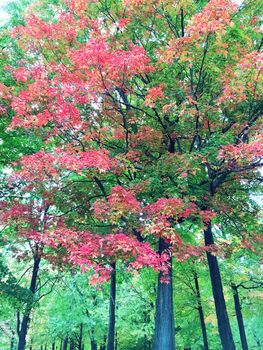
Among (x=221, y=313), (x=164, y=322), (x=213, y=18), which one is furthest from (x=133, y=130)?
(x=221, y=313)

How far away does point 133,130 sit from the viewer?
965cm

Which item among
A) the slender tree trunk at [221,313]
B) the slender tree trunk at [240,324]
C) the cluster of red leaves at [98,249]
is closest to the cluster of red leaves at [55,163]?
the cluster of red leaves at [98,249]

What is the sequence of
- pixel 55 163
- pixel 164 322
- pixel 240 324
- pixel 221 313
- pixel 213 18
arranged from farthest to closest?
pixel 240 324 → pixel 221 313 → pixel 164 322 → pixel 55 163 → pixel 213 18

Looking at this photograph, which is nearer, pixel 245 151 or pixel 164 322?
pixel 245 151

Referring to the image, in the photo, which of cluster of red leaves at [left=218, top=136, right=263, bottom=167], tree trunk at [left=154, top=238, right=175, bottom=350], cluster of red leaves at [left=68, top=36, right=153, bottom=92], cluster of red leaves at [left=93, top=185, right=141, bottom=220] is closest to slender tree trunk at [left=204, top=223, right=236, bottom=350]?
tree trunk at [left=154, top=238, right=175, bottom=350]

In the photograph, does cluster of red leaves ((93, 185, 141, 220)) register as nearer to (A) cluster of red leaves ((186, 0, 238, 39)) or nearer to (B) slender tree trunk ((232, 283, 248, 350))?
(A) cluster of red leaves ((186, 0, 238, 39))

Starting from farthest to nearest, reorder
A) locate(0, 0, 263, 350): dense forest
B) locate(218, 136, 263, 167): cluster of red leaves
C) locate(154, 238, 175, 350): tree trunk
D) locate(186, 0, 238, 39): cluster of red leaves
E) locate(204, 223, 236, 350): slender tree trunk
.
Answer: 1. locate(204, 223, 236, 350): slender tree trunk
2. locate(154, 238, 175, 350): tree trunk
3. locate(0, 0, 263, 350): dense forest
4. locate(218, 136, 263, 167): cluster of red leaves
5. locate(186, 0, 238, 39): cluster of red leaves

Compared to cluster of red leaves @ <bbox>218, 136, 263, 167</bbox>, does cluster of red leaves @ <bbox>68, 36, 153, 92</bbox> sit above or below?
above

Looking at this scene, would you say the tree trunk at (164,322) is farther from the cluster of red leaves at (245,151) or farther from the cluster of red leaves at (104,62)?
the cluster of red leaves at (104,62)

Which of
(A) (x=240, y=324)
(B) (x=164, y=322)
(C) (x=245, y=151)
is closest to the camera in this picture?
(C) (x=245, y=151)

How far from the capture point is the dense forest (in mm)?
6684

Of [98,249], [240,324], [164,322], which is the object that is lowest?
[164,322]

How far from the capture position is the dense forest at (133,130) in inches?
263

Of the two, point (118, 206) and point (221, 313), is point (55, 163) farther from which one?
point (221, 313)
